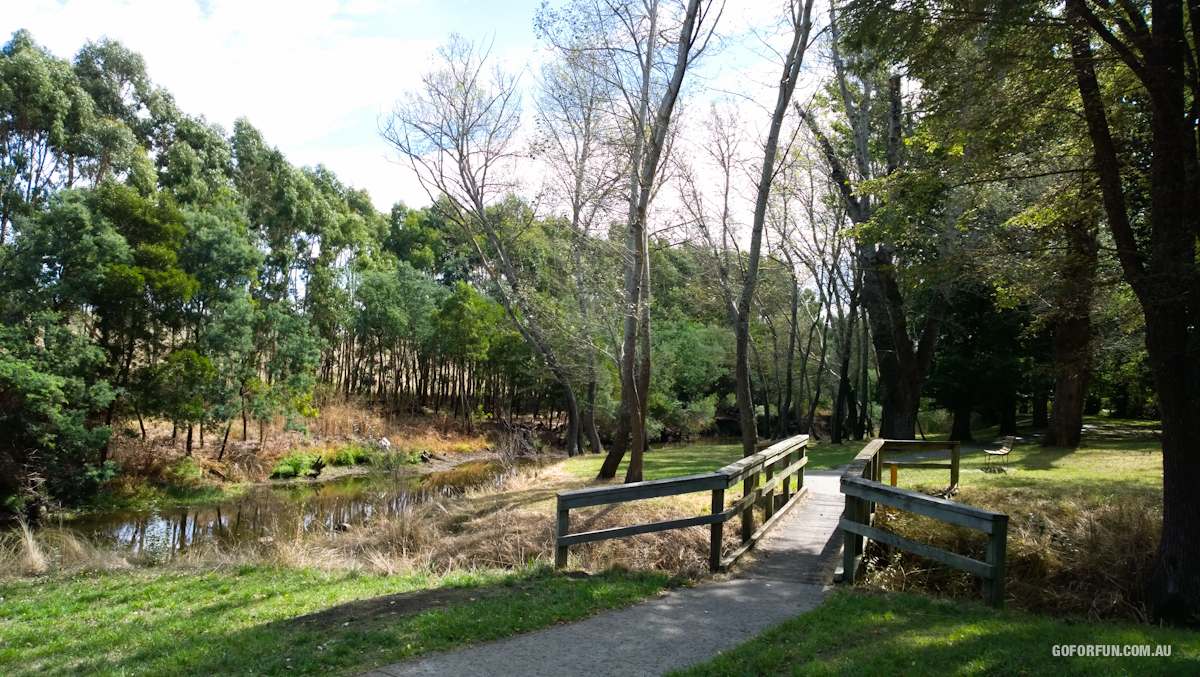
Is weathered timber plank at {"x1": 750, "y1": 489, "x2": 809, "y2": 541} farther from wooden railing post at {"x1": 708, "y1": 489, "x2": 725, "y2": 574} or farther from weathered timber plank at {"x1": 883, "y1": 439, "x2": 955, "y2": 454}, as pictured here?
weathered timber plank at {"x1": 883, "y1": 439, "x2": 955, "y2": 454}

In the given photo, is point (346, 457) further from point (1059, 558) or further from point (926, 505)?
point (926, 505)

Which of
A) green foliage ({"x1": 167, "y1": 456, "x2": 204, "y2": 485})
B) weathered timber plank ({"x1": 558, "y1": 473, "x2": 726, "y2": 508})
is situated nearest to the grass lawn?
weathered timber plank ({"x1": 558, "y1": 473, "x2": 726, "y2": 508})

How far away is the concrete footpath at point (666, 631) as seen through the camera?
4.88 metres

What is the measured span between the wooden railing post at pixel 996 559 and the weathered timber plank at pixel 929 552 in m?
0.04

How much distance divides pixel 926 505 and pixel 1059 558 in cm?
311

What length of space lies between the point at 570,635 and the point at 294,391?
89.4ft

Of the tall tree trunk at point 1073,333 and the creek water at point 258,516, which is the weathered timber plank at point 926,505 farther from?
the creek water at point 258,516

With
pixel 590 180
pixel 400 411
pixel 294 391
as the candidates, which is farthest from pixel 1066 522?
pixel 400 411

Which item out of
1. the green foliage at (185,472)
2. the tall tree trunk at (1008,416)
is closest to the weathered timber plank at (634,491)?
the green foliage at (185,472)

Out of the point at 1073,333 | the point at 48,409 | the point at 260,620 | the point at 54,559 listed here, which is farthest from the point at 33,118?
the point at 1073,333

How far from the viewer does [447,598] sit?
6816 mm

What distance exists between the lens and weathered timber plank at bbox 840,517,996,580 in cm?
613

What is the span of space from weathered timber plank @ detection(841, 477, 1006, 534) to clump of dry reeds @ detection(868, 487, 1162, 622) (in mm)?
995

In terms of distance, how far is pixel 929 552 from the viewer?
6.53 m
